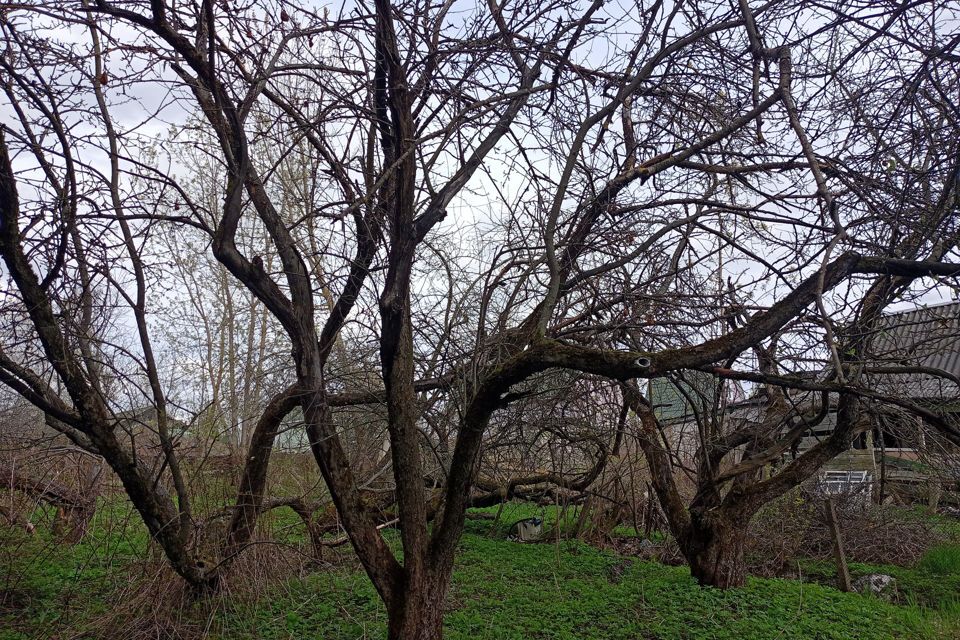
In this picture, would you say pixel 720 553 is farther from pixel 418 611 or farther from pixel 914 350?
pixel 418 611

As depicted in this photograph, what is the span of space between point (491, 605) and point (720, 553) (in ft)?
7.08

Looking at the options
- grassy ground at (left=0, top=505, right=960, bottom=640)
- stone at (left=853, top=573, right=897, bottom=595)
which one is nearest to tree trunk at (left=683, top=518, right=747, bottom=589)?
grassy ground at (left=0, top=505, right=960, bottom=640)

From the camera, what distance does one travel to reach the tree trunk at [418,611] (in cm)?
421

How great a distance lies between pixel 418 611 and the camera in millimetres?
4246

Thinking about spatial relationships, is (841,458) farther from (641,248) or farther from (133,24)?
(133,24)

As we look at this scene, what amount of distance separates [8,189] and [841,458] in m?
10.6

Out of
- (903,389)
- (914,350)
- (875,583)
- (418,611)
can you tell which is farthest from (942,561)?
(418,611)

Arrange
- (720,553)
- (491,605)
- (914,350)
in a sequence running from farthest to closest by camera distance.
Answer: (720,553) < (491,605) < (914,350)

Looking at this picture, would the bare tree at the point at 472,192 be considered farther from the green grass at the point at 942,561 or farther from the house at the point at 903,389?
the green grass at the point at 942,561

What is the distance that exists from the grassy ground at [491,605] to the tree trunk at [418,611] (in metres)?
0.27

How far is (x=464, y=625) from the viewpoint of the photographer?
509 cm

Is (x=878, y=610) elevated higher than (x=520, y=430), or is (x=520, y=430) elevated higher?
(x=520, y=430)

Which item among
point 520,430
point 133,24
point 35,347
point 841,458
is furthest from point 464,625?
point 841,458

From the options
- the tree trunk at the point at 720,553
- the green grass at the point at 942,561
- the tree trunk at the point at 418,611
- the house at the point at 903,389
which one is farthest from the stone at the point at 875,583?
the tree trunk at the point at 418,611
